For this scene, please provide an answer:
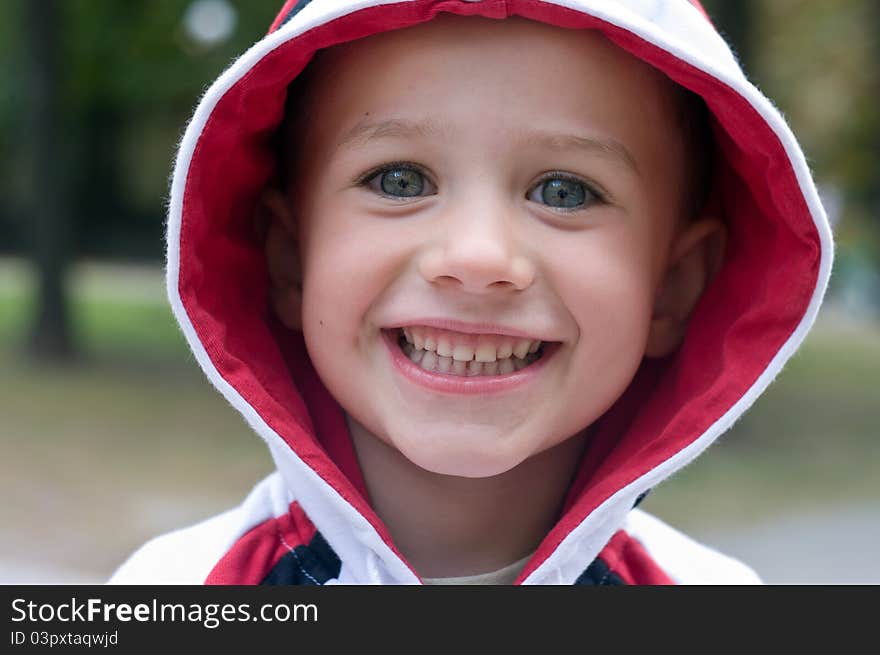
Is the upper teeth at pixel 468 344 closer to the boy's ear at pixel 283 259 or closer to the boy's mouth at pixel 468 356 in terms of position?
the boy's mouth at pixel 468 356

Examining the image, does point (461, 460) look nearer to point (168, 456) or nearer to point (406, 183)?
point (406, 183)

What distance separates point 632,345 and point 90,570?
3.43 m

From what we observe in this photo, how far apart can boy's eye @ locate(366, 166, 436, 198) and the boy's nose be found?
0.09 metres

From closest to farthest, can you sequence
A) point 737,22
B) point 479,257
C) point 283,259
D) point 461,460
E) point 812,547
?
point 479,257 → point 461,460 → point 283,259 → point 812,547 → point 737,22

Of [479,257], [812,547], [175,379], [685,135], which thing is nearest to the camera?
[479,257]

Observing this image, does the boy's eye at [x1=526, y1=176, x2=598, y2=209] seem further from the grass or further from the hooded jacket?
the grass

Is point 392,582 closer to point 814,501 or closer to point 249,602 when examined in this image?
point 249,602

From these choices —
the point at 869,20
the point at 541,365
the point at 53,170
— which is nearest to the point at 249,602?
the point at 541,365

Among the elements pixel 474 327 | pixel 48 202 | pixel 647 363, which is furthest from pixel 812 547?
pixel 48 202

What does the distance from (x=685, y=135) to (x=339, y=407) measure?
67 centimetres

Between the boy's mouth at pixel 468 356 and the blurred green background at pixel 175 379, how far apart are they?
0.59m

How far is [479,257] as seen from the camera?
1.32 m

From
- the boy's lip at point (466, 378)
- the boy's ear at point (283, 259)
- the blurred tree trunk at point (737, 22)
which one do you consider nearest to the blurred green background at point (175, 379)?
the blurred tree trunk at point (737, 22)

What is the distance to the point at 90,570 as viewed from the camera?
14.3 feet
